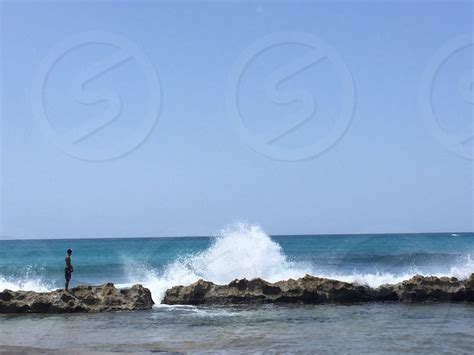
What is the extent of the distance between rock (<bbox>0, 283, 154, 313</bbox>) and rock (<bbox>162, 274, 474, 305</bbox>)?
1808mm

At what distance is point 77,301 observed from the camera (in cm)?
1877

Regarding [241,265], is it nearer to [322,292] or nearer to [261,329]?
[322,292]

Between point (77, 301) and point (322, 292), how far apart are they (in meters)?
8.10

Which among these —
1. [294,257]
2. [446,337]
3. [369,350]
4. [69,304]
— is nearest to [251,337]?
[369,350]

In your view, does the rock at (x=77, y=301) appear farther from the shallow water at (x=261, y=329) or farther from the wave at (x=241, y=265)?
the wave at (x=241, y=265)

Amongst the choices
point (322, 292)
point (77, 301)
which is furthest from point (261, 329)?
point (77, 301)

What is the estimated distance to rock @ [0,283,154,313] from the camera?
60.8 feet

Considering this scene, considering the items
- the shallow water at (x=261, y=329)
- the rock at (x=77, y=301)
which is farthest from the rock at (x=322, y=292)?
the rock at (x=77, y=301)

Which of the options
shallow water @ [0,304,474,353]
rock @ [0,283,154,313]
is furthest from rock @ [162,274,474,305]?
rock @ [0,283,154,313]

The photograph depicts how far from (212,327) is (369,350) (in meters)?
4.60

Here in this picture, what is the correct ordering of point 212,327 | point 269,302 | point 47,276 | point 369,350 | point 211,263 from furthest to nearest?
1. point 47,276
2. point 211,263
3. point 269,302
4. point 212,327
5. point 369,350

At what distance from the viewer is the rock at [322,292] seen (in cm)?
1983

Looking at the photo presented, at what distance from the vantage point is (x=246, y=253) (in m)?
28.9

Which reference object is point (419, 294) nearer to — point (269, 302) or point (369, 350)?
point (269, 302)
